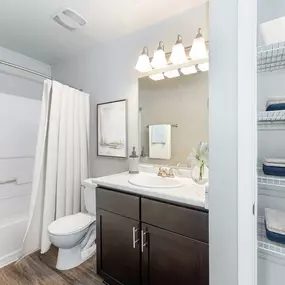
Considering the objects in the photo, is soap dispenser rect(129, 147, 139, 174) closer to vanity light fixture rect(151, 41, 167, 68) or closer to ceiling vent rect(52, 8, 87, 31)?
vanity light fixture rect(151, 41, 167, 68)

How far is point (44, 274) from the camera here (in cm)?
182

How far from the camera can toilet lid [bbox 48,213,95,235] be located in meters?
1.80

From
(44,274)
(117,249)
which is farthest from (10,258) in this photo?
(117,249)

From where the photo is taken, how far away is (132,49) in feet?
7.18

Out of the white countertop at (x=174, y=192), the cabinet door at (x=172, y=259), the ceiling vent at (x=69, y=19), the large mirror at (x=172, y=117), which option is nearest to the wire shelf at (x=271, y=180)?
the white countertop at (x=174, y=192)

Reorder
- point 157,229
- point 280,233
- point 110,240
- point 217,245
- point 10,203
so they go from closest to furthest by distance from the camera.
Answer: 1. point 217,245
2. point 280,233
3. point 157,229
4. point 110,240
5. point 10,203

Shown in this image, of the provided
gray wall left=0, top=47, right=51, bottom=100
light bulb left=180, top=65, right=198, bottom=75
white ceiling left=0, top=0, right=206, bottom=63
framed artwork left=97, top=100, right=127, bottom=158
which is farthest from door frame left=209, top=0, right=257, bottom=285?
gray wall left=0, top=47, right=51, bottom=100

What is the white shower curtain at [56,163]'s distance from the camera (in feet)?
6.75

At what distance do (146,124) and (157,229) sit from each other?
110cm

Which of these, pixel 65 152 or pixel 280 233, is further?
pixel 65 152

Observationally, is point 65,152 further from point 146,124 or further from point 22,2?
point 22,2

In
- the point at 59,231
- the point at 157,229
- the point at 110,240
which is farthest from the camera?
the point at 59,231

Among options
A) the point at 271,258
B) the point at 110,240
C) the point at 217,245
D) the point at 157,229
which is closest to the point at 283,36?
the point at 217,245

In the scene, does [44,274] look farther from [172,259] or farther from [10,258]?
[172,259]
